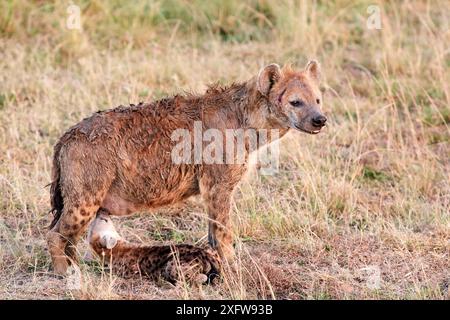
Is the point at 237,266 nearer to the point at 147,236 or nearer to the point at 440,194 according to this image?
the point at 147,236

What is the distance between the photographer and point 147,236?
7125mm

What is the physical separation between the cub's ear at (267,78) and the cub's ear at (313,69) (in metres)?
0.28

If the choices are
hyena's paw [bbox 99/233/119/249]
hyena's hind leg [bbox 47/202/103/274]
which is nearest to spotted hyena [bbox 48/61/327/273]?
hyena's hind leg [bbox 47/202/103/274]

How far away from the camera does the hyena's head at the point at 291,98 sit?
6371mm

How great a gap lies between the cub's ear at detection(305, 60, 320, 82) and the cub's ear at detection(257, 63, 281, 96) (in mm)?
278

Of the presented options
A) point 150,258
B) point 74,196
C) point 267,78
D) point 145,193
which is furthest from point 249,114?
point 74,196

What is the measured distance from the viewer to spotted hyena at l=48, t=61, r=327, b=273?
625 cm

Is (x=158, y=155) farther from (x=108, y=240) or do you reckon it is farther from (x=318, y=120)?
(x=318, y=120)

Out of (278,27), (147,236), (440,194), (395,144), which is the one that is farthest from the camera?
(278,27)

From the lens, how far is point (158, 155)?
21.2 feet

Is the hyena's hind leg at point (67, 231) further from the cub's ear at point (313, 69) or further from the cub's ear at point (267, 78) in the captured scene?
the cub's ear at point (313, 69)

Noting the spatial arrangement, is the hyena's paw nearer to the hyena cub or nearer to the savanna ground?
the hyena cub
